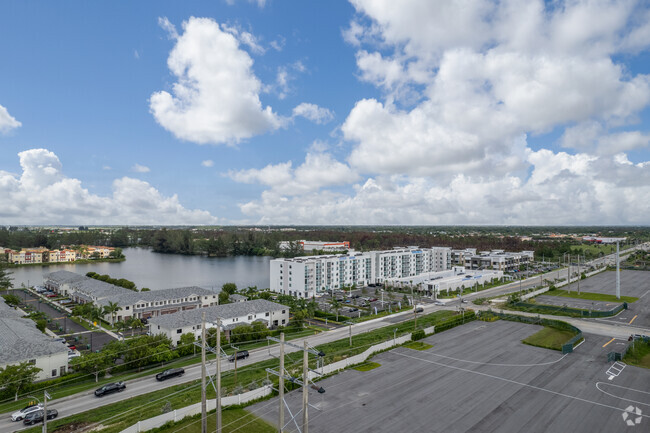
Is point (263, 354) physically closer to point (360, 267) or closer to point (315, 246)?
point (360, 267)

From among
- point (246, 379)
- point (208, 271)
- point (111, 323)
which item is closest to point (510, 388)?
point (246, 379)

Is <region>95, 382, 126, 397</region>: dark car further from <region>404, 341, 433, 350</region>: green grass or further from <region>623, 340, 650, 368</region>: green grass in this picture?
<region>623, 340, 650, 368</region>: green grass

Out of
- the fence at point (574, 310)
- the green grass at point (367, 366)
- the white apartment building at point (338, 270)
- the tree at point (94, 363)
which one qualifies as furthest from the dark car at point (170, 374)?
the fence at point (574, 310)

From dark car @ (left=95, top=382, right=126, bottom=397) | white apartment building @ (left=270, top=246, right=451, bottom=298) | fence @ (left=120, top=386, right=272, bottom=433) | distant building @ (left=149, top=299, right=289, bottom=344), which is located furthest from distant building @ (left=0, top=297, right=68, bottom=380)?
white apartment building @ (left=270, top=246, right=451, bottom=298)

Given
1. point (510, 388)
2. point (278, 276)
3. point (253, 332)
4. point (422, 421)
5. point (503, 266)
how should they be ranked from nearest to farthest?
point (422, 421) → point (510, 388) → point (253, 332) → point (278, 276) → point (503, 266)

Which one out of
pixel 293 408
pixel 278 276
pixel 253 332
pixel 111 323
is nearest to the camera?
pixel 293 408

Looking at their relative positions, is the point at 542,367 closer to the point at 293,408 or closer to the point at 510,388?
the point at 510,388

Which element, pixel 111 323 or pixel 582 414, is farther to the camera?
pixel 111 323

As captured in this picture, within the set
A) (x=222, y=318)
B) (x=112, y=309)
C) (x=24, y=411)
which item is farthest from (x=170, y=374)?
(x=112, y=309)
